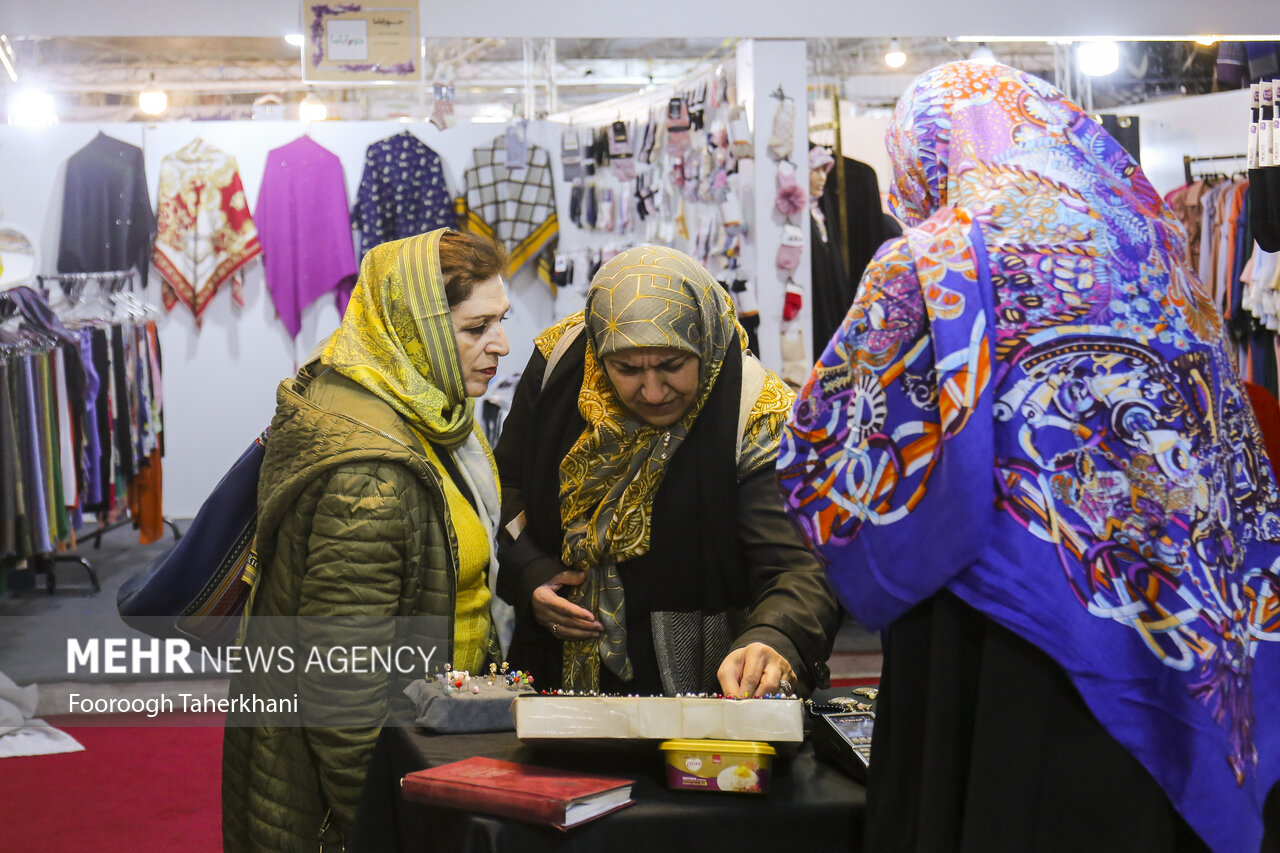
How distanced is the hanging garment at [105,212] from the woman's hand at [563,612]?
309 centimetres

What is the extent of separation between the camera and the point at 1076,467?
113 cm

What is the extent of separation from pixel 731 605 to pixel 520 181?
315 cm

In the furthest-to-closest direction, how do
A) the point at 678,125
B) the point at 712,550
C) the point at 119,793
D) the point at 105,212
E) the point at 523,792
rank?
the point at 678,125, the point at 105,212, the point at 119,793, the point at 712,550, the point at 523,792

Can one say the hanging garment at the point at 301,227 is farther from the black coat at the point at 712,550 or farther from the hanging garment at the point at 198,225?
the black coat at the point at 712,550

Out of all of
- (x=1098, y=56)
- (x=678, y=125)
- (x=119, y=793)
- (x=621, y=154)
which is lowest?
(x=119, y=793)

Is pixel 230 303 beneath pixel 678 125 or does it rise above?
beneath

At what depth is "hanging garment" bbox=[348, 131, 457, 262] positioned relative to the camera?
4.62 metres

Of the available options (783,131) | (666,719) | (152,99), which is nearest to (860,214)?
(783,131)

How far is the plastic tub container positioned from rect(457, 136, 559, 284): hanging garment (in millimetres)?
3595

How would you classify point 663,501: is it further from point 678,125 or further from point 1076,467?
point 678,125

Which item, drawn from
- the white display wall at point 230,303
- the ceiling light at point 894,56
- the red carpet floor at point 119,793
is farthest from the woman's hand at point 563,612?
the ceiling light at point 894,56

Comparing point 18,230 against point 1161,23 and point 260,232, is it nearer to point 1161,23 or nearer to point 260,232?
point 260,232

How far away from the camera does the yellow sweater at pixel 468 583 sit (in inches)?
75.7

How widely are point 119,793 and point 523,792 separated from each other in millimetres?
2685
